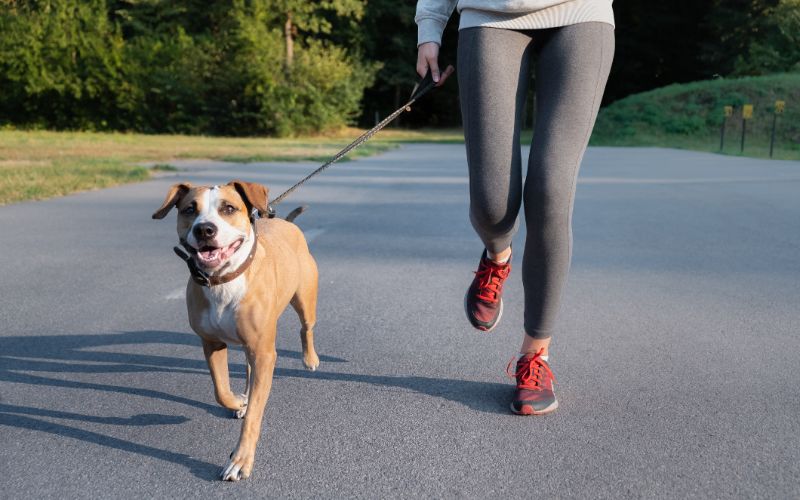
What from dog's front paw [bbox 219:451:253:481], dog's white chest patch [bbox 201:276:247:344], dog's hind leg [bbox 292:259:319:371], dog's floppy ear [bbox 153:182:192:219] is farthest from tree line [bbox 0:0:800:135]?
dog's front paw [bbox 219:451:253:481]

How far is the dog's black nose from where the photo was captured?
8.34 ft

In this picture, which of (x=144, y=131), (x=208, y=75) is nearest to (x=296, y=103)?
(x=208, y=75)

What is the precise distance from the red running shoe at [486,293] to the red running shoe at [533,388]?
Result: 0.29 metres

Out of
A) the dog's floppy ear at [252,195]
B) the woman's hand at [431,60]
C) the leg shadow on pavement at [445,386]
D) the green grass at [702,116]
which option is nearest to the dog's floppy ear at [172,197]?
the dog's floppy ear at [252,195]

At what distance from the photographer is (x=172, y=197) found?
2811mm

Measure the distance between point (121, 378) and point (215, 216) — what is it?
105 cm

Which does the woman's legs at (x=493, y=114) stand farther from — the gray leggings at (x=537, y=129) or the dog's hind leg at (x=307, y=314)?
the dog's hind leg at (x=307, y=314)

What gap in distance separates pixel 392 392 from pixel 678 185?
10.0m

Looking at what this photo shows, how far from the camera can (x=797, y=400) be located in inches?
117

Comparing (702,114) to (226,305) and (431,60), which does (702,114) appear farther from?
(226,305)

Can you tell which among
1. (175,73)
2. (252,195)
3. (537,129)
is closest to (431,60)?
(537,129)

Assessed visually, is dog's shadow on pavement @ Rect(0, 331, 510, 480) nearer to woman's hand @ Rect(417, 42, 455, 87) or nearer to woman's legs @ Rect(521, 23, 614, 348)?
woman's legs @ Rect(521, 23, 614, 348)

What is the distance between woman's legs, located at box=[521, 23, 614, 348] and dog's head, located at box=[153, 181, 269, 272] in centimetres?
100

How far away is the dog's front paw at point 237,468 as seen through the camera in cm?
233
